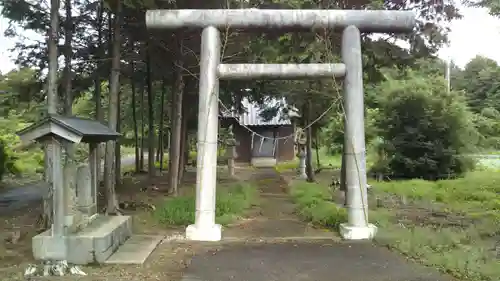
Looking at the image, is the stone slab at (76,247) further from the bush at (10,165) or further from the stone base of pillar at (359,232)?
the bush at (10,165)

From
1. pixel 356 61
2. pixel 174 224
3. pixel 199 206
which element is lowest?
pixel 174 224

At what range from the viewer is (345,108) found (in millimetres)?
9195

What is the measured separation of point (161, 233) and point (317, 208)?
3.93m

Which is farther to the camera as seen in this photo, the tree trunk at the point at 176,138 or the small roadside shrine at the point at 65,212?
the tree trunk at the point at 176,138

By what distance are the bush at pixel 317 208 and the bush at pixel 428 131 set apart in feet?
25.8

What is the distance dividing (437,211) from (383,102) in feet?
33.3

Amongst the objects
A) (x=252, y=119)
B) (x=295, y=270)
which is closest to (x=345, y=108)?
(x=295, y=270)

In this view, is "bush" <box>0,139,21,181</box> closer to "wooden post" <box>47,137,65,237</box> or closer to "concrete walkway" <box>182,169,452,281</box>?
"wooden post" <box>47,137,65,237</box>

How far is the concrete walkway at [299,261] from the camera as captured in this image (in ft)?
20.6

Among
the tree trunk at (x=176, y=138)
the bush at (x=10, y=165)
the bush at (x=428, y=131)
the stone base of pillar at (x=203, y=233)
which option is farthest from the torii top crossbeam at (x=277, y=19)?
the bush at (x=10, y=165)

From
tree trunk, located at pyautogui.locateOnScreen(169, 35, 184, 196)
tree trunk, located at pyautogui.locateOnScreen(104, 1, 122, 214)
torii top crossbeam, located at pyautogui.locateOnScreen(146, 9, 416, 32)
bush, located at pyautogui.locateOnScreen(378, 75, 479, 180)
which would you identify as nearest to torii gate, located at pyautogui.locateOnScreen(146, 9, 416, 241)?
torii top crossbeam, located at pyautogui.locateOnScreen(146, 9, 416, 32)

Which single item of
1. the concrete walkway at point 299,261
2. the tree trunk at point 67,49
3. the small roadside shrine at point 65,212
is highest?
the tree trunk at point 67,49

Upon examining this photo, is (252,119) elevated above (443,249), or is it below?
above

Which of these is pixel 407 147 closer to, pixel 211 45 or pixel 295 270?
pixel 211 45
